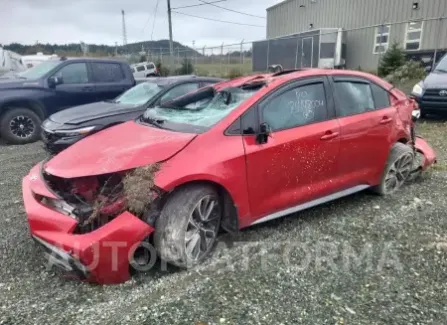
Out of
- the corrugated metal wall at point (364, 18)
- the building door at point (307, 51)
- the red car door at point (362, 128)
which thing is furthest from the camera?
the building door at point (307, 51)

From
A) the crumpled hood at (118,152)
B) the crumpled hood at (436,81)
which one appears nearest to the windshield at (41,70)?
the crumpled hood at (118,152)

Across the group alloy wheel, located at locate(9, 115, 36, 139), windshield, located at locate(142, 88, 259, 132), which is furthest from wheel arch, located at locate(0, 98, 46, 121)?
windshield, located at locate(142, 88, 259, 132)

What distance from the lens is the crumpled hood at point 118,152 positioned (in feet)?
9.86

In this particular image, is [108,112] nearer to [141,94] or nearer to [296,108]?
[141,94]

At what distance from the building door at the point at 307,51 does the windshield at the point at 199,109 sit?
56.6 feet

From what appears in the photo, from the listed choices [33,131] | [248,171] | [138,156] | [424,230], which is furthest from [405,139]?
[33,131]

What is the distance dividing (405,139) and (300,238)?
81.9 inches

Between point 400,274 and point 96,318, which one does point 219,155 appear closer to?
point 96,318

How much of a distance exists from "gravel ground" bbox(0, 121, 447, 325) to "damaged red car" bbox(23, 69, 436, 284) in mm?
208

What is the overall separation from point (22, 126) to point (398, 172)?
729 cm

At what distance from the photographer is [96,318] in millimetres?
2531

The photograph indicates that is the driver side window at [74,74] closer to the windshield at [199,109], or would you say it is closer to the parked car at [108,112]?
the parked car at [108,112]

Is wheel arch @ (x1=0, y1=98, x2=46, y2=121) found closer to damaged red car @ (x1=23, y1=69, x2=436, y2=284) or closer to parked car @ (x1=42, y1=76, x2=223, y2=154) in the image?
parked car @ (x1=42, y1=76, x2=223, y2=154)

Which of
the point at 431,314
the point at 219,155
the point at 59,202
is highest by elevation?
the point at 219,155
